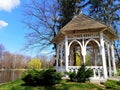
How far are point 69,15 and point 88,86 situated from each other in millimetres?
12456

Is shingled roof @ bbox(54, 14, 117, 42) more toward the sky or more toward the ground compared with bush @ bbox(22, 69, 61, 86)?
more toward the sky

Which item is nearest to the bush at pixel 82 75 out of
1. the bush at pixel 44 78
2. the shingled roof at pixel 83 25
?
the bush at pixel 44 78

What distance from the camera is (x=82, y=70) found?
36.9 feet

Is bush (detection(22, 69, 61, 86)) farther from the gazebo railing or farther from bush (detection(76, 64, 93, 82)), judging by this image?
the gazebo railing

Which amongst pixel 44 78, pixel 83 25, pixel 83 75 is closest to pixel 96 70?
pixel 83 75

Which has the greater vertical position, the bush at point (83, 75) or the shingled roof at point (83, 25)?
the shingled roof at point (83, 25)

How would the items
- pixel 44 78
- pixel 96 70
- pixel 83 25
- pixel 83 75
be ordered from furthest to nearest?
1. pixel 83 25
2. pixel 96 70
3. pixel 83 75
4. pixel 44 78

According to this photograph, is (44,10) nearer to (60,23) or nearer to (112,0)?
(60,23)

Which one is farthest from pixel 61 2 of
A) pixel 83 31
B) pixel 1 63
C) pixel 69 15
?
pixel 1 63

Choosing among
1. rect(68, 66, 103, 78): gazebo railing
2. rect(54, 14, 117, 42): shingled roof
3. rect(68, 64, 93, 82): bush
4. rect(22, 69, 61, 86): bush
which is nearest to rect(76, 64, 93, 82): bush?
rect(68, 64, 93, 82): bush

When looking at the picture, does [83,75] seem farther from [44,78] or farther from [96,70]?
[44,78]

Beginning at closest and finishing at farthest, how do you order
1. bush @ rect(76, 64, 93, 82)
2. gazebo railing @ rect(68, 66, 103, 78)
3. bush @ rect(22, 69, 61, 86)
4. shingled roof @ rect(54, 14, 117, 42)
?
bush @ rect(22, 69, 61, 86) < bush @ rect(76, 64, 93, 82) < gazebo railing @ rect(68, 66, 103, 78) < shingled roof @ rect(54, 14, 117, 42)

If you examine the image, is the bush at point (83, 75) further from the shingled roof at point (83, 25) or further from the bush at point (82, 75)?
the shingled roof at point (83, 25)

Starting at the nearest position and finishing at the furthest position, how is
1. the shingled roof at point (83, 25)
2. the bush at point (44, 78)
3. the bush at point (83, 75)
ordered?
the bush at point (44, 78) → the bush at point (83, 75) → the shingled roof at point (83, 25)
